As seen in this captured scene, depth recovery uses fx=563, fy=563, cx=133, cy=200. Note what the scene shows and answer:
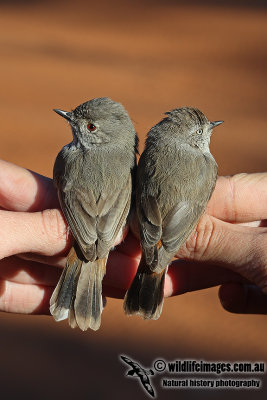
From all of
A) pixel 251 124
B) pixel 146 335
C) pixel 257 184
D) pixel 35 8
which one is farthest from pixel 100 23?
pixel 257 184

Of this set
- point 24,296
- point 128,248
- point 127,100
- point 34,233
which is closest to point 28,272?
point 24,296

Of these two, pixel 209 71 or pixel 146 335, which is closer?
pixel 146 335

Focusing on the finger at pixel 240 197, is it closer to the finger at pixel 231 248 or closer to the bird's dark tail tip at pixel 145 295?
the finger at pixel 231 248

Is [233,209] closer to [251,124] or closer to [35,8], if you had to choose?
[251,124]

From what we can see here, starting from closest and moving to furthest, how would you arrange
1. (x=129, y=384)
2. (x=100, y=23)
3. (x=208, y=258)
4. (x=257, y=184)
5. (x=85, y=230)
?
(x=85, y=230)
(x=208, y=258)
(x=257, y=184)
(x=129, y=384)
(x=100, y=23)

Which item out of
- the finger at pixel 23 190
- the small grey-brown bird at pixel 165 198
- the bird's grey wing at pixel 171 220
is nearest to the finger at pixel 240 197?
the small grey-brown bird at pixel 165 198

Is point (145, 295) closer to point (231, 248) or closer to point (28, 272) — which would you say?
point (231, 248)

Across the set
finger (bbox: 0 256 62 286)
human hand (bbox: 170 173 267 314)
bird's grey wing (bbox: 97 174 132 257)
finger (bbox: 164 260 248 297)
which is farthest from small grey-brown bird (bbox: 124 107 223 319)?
finger (bbox: 0 256 62 286)
